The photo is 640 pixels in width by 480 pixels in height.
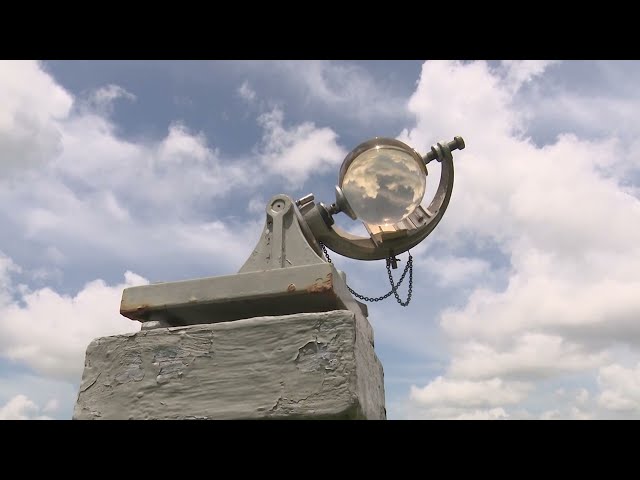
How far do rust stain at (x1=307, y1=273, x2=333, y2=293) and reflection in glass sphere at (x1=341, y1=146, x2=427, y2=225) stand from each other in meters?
0.54

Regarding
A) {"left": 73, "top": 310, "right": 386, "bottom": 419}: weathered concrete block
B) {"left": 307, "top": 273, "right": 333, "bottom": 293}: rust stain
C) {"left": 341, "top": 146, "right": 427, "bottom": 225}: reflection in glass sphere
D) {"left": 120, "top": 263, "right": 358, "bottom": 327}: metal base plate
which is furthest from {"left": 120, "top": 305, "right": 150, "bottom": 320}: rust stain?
{"left": 341, "top": 146, "right": 427, "bottom": 225}: reflection in glass sphere

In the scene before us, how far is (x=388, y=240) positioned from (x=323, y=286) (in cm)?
71

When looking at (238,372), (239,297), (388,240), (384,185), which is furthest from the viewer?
(388,240)

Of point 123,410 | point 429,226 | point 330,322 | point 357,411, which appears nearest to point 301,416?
point 357,411

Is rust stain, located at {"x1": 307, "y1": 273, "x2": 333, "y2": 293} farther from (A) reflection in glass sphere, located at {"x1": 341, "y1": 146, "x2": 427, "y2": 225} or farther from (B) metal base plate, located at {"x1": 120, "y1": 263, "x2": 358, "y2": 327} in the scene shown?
(A) reflection in glass sphere, located at {"x1": 341, "y1": 146, "x2": 427, "y2": 225}

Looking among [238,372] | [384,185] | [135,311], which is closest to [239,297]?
[238,372]

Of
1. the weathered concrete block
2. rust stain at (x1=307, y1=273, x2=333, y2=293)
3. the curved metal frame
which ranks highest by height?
the curved metal frame

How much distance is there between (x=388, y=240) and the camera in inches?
101

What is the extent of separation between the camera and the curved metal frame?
8.32 ft

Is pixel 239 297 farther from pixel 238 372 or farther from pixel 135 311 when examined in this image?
pixel 135 311

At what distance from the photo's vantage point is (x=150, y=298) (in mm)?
2125

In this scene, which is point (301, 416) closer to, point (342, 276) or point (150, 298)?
point (342, 276)

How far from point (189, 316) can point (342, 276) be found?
63 cm

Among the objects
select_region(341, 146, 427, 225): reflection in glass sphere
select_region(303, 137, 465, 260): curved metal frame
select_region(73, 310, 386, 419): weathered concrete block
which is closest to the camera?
select_region(73, 310, 386, 419): weathered concrete block
